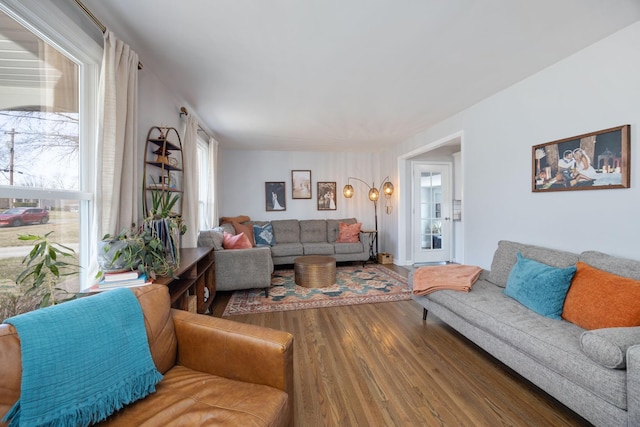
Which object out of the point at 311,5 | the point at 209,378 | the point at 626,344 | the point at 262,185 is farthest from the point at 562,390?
the point at 262,185

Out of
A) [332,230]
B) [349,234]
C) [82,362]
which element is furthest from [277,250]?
[82,362]

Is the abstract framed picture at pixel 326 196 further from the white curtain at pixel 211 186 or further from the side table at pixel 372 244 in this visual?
the white curtain at pixel 211 186

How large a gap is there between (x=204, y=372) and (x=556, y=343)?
6.14ft

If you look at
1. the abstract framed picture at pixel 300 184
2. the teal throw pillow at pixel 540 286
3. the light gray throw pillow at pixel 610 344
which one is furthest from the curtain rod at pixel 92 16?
the abstract framed picture at pixel 300 184

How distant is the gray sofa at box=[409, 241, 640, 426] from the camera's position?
1.18 m

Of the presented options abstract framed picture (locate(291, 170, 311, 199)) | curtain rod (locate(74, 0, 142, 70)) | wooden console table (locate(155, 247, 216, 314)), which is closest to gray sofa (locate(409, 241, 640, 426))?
wooden console table (locate(155, 247, 216, 314))

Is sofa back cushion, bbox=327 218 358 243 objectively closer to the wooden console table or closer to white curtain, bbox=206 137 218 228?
white curtain, bbox=206 137 218 228

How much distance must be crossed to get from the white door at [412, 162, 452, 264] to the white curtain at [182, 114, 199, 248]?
3.96 metres

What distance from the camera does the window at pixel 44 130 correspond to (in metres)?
1.21

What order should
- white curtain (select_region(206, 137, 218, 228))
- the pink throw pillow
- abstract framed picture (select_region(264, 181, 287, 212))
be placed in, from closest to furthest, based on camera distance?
the pink throw pillow
white curtain (select_region(206, 137, 218, 228))
abstract framed picture (select_region(264, 181, 287, 212))

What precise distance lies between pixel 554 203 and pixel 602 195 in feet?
1.14

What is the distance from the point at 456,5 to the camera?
5.18 ft

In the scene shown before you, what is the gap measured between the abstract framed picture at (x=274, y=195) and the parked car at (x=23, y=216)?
426 centimetres

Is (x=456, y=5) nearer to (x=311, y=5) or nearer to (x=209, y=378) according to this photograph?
(x=311, y=5)
